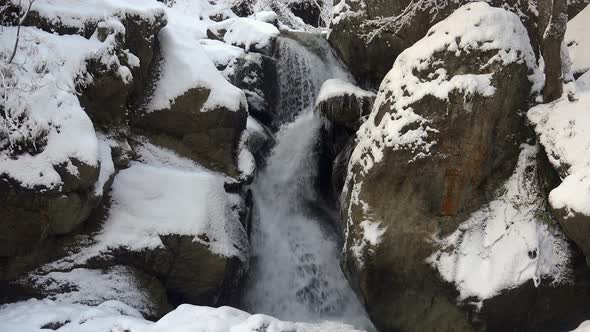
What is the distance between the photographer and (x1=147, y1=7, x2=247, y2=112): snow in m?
9.02

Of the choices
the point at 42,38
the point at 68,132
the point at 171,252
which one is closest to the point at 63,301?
the point at 171,252

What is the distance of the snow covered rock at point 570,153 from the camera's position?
5.64 metres

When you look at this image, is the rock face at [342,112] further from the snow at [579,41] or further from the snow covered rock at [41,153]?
the snow covered rock at [41,153]

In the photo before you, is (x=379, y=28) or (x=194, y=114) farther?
(x=379, y=28)

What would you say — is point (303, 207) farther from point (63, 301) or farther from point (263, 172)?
point (63, 301)

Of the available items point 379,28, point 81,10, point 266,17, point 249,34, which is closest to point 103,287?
point 81,10

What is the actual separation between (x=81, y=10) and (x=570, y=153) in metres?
7.62

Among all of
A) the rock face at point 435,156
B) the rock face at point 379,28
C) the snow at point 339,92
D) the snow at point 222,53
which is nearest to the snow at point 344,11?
the rock face at point 379,28

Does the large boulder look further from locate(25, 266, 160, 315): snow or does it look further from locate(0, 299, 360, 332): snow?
locate(0, 299, 360, 332): snow

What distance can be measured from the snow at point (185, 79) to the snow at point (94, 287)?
313 cm

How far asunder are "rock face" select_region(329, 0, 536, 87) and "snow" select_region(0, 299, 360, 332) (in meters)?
5.90

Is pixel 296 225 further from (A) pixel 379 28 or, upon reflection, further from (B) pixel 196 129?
(A) pixel 379 28

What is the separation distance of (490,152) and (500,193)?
0.60 metres

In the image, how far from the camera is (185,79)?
30.0 ft
